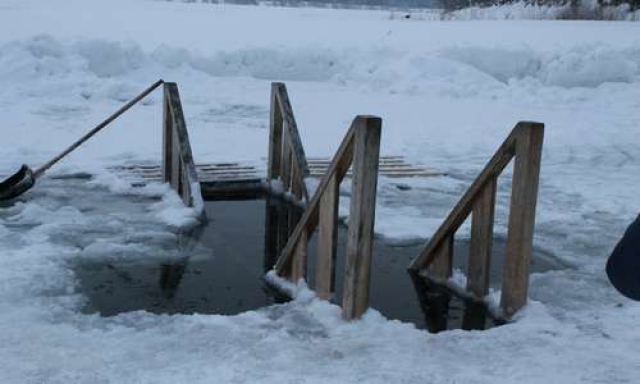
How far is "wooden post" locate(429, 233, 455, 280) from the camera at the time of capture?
5223 mm

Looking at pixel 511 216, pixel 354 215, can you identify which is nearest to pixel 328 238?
pixel 354 215

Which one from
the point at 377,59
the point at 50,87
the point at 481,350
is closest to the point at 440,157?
the point at 481,350

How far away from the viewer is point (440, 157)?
429 inches

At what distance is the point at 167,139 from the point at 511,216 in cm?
440

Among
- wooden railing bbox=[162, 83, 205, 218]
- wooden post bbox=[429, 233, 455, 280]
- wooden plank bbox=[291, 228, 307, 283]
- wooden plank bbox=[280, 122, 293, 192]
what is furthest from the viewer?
wooden plank bbox=[280, 122, 293, 192]

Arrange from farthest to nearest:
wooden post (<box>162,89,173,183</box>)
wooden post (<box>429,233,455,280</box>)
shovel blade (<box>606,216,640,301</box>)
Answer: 1. wooden post (<box>162,89,173,183</box>)
2. wooden post (<box>429,233,455,280</box>)
3. shovel blade (<box>606,216,640,301</box>)

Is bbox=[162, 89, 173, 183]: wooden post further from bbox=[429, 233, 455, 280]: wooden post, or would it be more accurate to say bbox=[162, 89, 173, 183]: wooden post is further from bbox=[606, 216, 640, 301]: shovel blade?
bbox=[606, 216, 640, 301]: shovel blade

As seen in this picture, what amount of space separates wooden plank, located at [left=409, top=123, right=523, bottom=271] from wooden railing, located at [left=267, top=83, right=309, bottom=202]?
1.84m

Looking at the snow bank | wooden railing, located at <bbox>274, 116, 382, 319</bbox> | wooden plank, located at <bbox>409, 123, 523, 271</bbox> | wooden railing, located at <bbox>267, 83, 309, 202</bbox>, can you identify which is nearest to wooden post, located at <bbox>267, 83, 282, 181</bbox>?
wooden railing, located at <bbox>267, 83, 309, 202</bbox>

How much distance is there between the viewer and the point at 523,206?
436 centimetres

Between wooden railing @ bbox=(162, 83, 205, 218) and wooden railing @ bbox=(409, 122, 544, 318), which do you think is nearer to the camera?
wooden railing @ bbox=(409, 122, 544, 318)

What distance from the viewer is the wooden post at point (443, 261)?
17.1 feet

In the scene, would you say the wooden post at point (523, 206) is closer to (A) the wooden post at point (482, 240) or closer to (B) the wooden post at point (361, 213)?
(A) the wooden post at point (482, 240)

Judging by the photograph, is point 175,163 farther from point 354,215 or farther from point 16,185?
point 354,215
